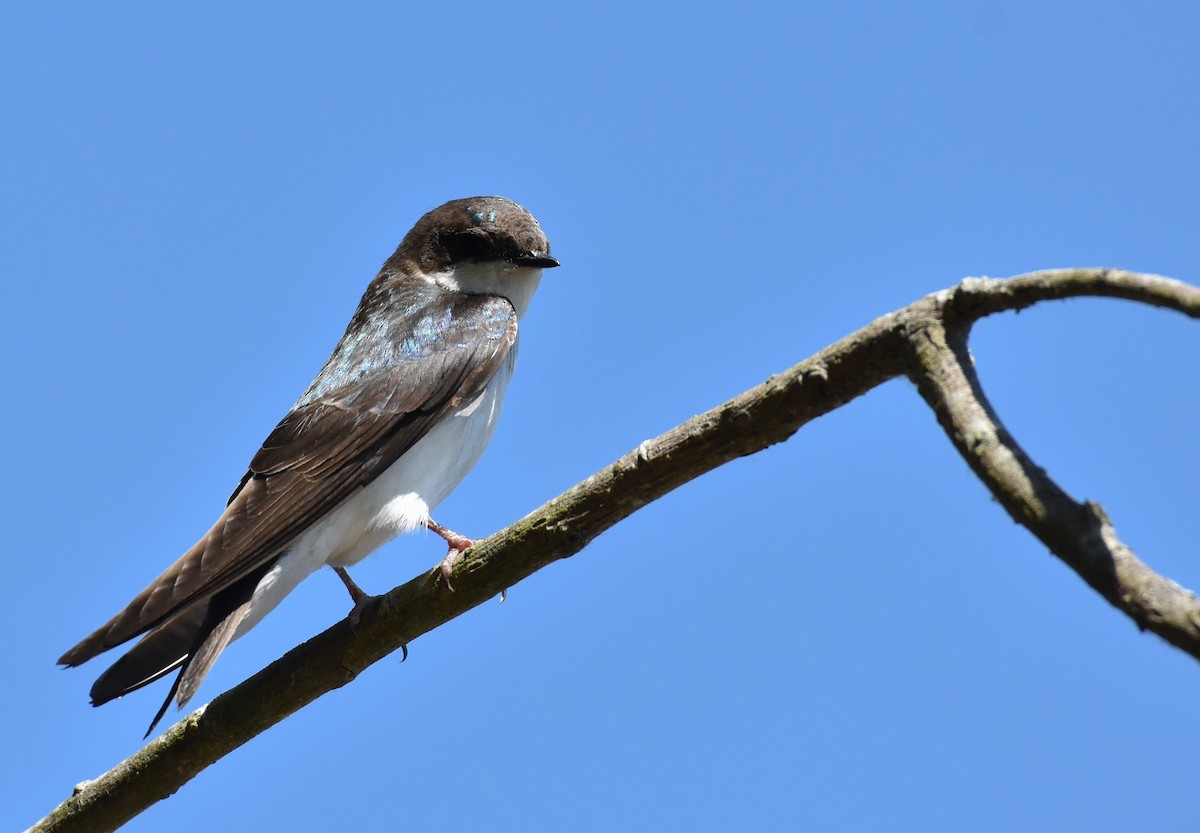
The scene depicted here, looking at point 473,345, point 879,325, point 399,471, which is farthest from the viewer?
point 473,345

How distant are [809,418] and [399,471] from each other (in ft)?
9.43

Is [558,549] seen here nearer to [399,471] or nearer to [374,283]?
[399,471]

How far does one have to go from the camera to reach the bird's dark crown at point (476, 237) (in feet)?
23.0

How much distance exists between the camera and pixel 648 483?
3.70 meters

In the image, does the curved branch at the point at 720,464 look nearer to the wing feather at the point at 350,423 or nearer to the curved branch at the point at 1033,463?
the curved branch at the point at 1033,463

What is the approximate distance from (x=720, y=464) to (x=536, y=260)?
3.51 meters

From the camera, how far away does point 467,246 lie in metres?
7.21

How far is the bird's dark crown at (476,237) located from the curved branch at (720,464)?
2946 mm

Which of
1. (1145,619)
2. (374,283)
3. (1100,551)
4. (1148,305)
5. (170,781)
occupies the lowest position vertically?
(1145,619)

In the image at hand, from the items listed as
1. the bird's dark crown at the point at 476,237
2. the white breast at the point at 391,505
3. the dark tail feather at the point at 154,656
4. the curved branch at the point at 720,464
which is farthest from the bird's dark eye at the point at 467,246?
the curved branch at the point at 720,464

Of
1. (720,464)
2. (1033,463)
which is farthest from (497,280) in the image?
(1033,463)

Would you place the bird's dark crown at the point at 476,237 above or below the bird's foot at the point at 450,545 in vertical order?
above

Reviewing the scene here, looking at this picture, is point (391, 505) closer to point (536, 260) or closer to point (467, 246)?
point (536, 260)

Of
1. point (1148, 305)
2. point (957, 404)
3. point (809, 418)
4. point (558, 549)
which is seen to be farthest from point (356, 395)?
point (1148, 305)
